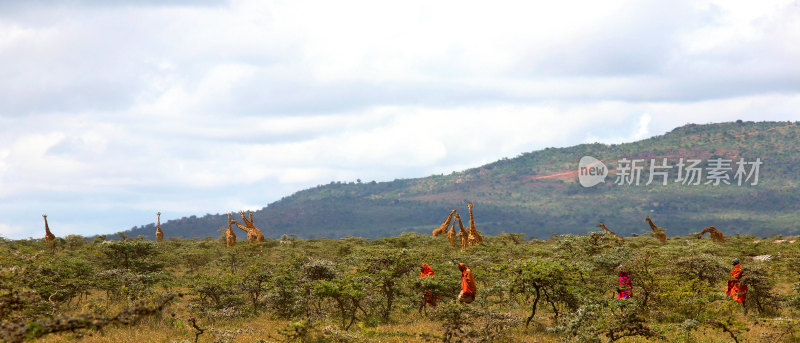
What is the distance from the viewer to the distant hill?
458 ft

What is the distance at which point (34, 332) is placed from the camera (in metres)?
7.14

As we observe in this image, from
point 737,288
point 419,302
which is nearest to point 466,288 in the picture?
point 419,302

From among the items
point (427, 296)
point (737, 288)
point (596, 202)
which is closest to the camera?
point (737, 288)

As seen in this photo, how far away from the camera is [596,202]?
15800cm

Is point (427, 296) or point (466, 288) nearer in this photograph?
point (466, 288)

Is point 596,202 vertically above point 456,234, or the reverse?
point 456,234

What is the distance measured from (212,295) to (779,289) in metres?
23.3

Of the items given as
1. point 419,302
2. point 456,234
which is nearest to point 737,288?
point 419,302

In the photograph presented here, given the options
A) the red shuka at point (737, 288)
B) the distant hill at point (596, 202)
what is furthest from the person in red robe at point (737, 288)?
the distant hill at point (596, 202)

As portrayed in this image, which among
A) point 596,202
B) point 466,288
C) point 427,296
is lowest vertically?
point 596,202

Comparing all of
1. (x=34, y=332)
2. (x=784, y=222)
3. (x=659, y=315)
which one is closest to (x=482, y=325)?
(x=659, y=315)

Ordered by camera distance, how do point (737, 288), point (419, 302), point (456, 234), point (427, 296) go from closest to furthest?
point (737, 288) < point (427, 296) < point (419, 302) < point (456, 234)

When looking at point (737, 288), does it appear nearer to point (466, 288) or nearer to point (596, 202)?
point (466, 288)

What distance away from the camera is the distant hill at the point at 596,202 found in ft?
458
